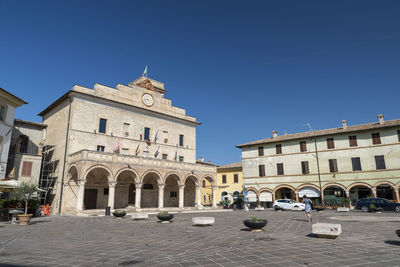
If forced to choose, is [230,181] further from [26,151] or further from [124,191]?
[26,151]

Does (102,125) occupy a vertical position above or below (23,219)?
above

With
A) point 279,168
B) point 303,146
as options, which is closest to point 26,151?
point 279,168

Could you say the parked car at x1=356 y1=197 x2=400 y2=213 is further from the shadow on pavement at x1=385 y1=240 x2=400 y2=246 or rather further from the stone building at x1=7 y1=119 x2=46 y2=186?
the stone building at x1=7 y1=119 x2=46 y2=186

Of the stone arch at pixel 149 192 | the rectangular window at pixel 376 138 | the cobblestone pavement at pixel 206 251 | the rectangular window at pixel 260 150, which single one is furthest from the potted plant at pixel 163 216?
the rectangular window at pixel 376 138

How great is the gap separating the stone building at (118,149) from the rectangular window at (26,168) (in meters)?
2.44

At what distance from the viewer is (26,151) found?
2827 centimetres

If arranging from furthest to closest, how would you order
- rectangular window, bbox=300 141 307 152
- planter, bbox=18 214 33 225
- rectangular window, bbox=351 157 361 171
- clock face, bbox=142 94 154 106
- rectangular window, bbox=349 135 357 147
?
rectangular window, bbox=300 141 307 152, clock face, bbox=142 94 154 106, rectangular window, bbox=349 135 357 147, rectangular window, bbox=351 157 361 171, planter, bbox=18 214 33 225

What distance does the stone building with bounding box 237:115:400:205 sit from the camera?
3061cm

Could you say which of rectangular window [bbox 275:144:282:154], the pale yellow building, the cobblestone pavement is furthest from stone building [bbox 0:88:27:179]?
the pale yellow building

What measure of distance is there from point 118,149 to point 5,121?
10567mm

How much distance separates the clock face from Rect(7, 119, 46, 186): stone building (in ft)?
39.0

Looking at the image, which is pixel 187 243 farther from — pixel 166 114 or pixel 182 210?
pixel 166 114

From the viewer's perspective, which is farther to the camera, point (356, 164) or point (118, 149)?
point (356, 164)

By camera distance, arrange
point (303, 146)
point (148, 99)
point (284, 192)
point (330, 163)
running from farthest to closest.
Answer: point (284, 192), point (303, 146), point (148, 99), point (330, 163)
